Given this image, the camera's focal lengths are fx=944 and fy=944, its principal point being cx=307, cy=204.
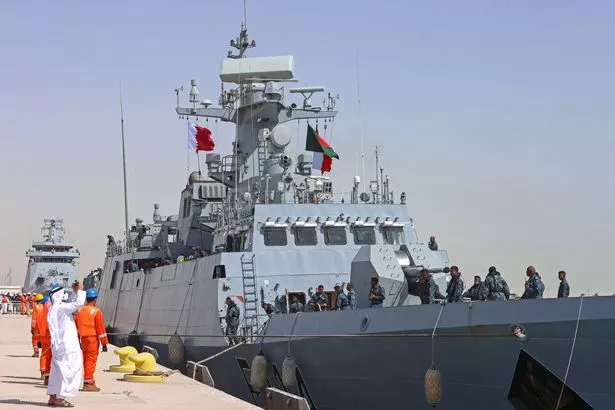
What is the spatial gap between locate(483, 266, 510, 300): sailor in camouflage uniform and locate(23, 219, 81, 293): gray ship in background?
53848 mm

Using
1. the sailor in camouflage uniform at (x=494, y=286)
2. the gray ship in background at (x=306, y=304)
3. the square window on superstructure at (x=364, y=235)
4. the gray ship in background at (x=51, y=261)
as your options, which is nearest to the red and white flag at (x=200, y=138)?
the gray ship in background at (x=306, y=304)

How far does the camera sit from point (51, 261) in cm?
6619

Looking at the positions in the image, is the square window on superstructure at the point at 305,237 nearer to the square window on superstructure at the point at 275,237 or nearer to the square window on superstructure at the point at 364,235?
the square window on superstructure at the point at 275,237

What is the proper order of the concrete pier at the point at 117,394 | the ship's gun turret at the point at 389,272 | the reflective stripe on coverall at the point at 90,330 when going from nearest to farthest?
the concrete pier at the point at 117,394 → the reflective stripe on coverall at the point at 90,330 → the ship's gun turret at the point at 389,272

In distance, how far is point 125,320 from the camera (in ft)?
88.9

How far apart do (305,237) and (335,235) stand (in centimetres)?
63

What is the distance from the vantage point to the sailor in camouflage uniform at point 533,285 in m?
12.9

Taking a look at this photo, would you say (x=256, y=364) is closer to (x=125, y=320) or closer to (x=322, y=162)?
(x=322, y=162)

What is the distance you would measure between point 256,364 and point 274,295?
2425 millimetres

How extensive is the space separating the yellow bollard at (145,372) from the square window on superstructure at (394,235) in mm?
6535

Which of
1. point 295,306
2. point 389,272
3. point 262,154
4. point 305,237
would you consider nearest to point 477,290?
point 389,272

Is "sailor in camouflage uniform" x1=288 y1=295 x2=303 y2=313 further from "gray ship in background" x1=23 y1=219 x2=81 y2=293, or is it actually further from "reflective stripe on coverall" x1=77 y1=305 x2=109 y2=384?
"gray ship in background" x1=23 y1=219 x2=81 y2=293

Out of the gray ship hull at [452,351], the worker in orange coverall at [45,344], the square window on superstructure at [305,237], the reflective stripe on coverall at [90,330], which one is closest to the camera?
the gray ship hull at [452,351]

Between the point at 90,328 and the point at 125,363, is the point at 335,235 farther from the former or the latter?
the point at 90,328
